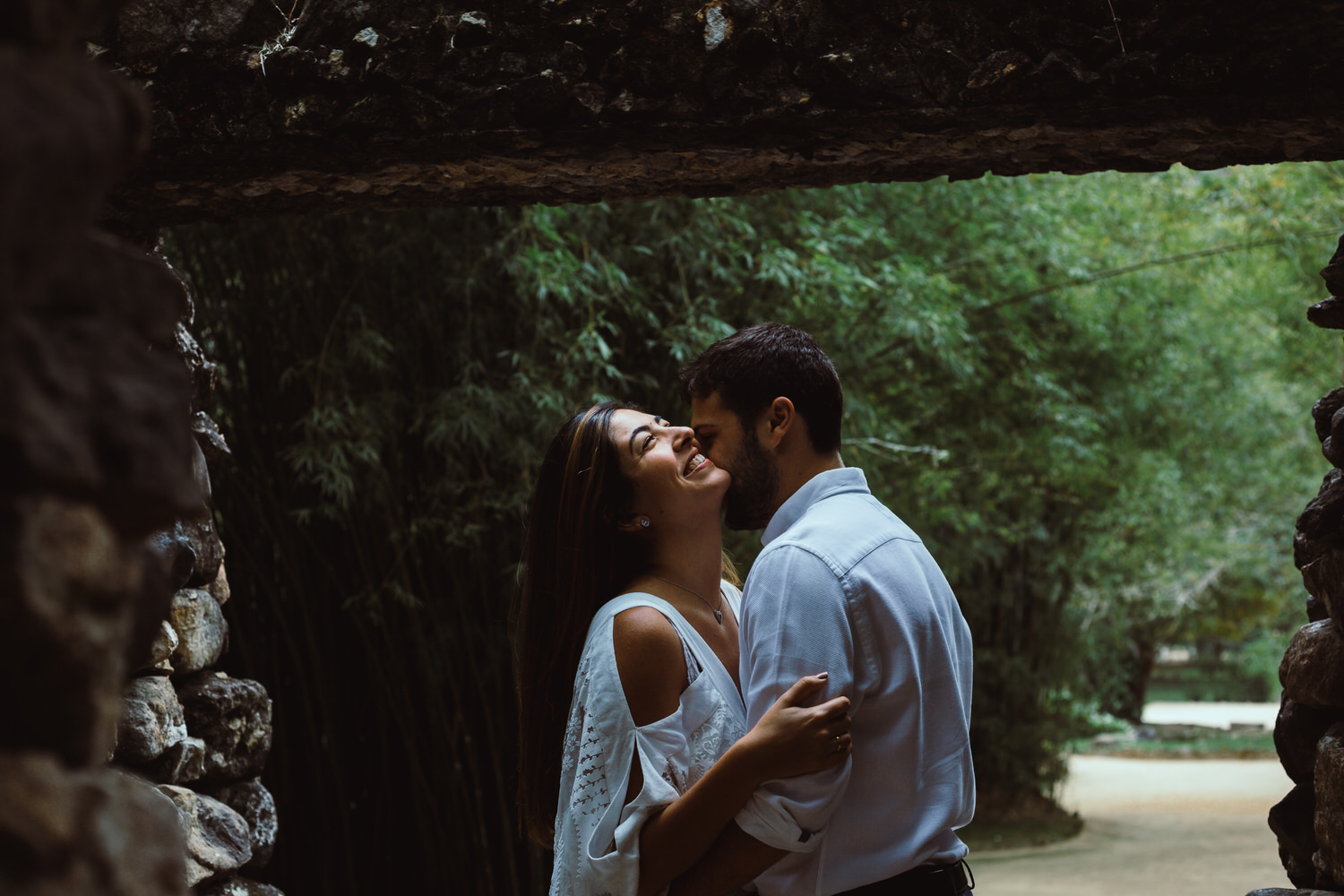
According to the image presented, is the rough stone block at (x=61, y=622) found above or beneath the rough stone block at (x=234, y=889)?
above

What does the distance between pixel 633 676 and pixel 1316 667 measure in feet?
3.40

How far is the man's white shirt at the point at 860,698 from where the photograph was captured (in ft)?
4.56

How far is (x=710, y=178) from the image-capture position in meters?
1.66

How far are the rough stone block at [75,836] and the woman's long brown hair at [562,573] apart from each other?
120 centimetres

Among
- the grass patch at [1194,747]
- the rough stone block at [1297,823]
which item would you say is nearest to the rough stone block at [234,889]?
the rough stone block at [1297,823]

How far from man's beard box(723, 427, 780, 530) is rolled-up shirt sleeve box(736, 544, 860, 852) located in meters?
0.23

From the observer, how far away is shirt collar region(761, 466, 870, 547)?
1.62 metres

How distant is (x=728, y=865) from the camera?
1414mm

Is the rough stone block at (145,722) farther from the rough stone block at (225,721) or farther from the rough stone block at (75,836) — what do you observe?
the rough stone block at (75,836)

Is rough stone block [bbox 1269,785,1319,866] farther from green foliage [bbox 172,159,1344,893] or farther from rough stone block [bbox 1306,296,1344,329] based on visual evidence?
green foliage [bbox 172,159,1344,893]

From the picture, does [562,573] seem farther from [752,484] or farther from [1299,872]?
[1299,872]

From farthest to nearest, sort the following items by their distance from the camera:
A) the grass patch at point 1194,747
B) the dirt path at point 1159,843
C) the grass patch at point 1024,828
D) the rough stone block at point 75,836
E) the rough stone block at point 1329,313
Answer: the grass patch at point 1194,747 < the grass patch at point 1024,828 < the dirt path at point 1159,843 < the rough stone block at point 1329,313 < the rough stone block at point 75,836

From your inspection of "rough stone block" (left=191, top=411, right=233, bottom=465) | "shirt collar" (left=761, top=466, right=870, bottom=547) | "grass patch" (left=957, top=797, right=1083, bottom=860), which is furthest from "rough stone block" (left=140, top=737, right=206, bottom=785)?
"grass patch" (left=957, top=797, right=1083, bottom=860)

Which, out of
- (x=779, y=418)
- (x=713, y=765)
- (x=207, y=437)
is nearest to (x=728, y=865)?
(x=713, y=765)
